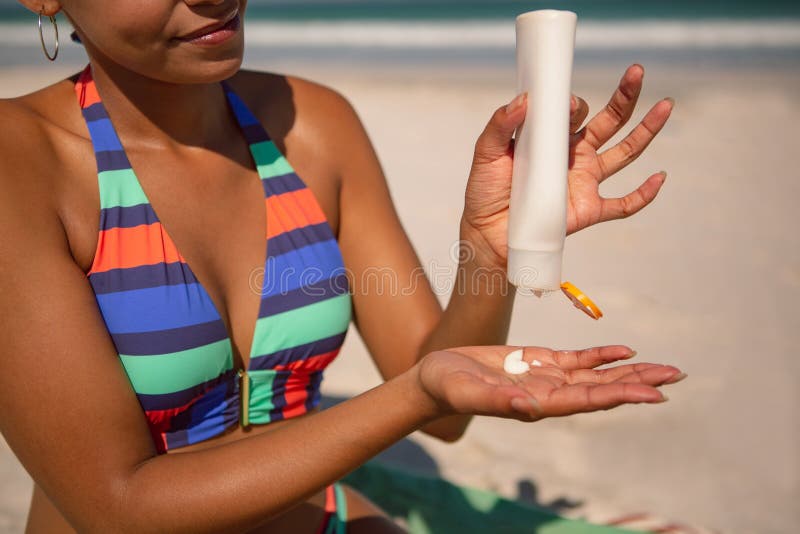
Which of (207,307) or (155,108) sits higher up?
(155,108)

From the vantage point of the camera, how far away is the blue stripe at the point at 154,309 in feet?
4.63

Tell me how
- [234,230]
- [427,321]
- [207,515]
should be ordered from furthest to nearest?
[427,321]
[234,230]
[207,515]

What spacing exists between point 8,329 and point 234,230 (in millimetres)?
515

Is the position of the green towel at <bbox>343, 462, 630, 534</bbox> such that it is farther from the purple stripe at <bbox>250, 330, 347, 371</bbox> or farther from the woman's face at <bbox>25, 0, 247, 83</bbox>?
the woman's face at <bbox>25, 0, 247, 83</bbox>

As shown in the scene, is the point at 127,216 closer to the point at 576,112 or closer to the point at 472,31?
the point at 576,112

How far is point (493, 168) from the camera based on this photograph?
4.68ft

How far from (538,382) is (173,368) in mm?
679

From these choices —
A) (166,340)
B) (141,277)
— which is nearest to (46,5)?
(141,277)

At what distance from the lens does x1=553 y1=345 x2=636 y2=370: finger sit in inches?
48.6

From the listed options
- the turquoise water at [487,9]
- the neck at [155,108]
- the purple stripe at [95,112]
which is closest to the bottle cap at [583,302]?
the neck at [155,108]

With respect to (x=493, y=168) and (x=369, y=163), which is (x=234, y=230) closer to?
(x=369, y=163)

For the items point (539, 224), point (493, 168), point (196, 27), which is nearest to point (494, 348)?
point (539, 224)

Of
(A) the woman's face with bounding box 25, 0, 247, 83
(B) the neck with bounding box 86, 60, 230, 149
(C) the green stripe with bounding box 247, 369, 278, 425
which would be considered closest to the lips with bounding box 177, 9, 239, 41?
(A) the woman's face with bounding box 25, 0, 247, 83

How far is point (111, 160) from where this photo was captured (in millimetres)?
1523
